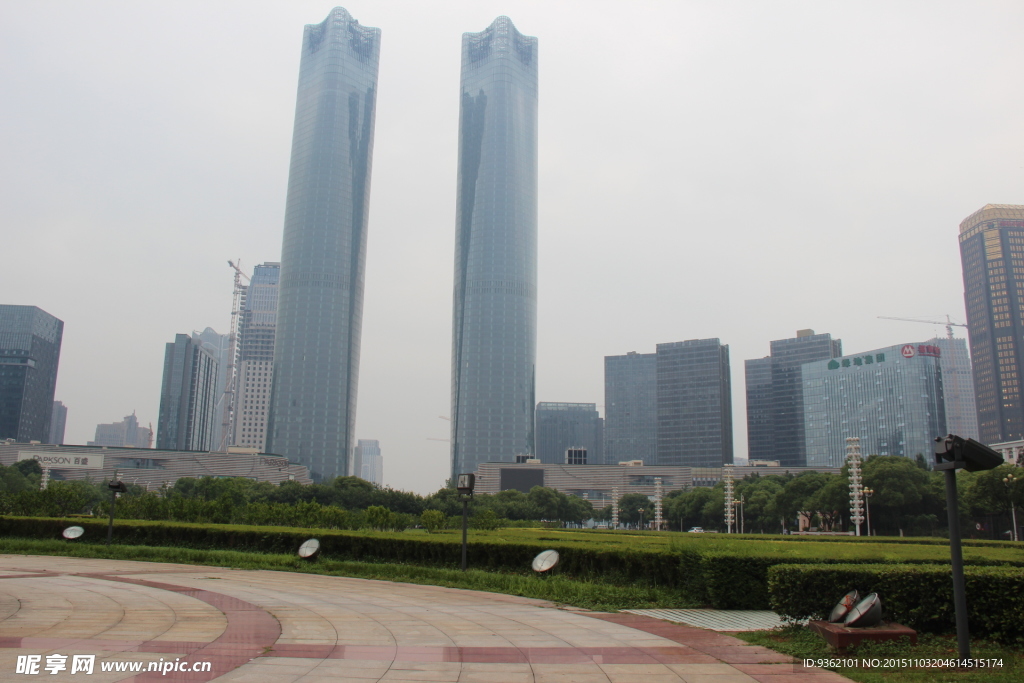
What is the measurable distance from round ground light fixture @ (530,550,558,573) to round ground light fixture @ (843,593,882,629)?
8687 millimetres

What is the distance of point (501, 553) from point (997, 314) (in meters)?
206

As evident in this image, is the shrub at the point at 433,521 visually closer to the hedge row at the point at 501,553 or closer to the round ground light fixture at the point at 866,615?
the hedge row at the point at 501,553

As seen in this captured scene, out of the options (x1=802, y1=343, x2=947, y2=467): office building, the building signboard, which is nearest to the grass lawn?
the building signboard

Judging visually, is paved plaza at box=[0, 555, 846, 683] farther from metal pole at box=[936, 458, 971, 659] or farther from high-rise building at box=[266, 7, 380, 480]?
high-rise building at box=[266, 7, 380, 480]

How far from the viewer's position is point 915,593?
10.4 meters

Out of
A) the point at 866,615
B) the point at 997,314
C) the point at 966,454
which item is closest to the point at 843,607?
the point at 866,615

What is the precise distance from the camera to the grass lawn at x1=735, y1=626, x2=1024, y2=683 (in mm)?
7922

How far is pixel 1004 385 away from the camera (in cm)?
→ 18250

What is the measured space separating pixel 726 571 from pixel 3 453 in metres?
163

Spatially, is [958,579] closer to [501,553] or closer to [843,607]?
[843,607]

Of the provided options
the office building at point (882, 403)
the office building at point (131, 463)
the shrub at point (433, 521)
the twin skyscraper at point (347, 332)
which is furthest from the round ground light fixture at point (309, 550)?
the office building at point (882, 403)

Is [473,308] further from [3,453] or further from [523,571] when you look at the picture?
[523,571]

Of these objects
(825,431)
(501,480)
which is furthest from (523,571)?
(825,431)

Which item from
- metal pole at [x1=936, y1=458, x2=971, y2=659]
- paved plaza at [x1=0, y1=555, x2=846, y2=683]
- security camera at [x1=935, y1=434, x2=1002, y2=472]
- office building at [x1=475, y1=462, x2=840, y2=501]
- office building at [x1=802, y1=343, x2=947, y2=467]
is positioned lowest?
paved plaza at [x1=0, y1=555, x2=846, y2=683]
